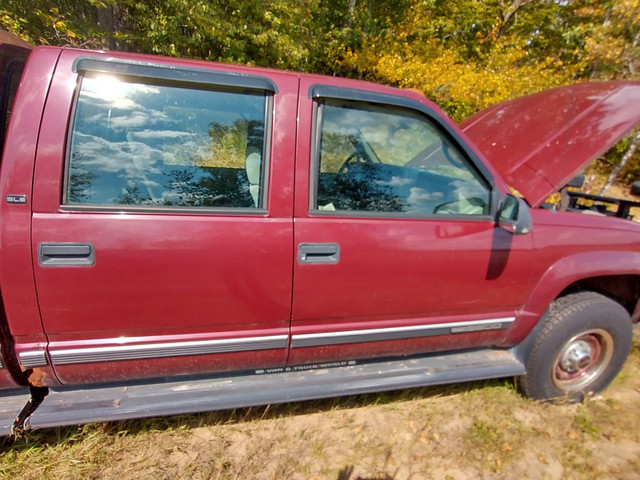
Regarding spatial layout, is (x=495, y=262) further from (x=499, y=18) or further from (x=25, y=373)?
(x=499, y=18)

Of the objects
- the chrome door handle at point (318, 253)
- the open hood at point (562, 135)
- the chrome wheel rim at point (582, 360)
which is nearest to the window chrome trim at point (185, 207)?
the chrome door handle at point (318, 253)

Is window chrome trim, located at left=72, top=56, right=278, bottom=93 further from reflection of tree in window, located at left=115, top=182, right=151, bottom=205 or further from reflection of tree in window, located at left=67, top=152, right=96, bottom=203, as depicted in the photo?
reflection of tree in window, located at left=115, top=182, right=151, bottom=205

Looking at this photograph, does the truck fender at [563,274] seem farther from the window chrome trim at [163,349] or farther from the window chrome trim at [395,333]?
the window chrome trim at [163,349]

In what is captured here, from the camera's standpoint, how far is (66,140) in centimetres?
159

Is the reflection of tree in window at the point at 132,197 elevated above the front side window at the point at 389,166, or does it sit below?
below

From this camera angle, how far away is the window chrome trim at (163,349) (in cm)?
169

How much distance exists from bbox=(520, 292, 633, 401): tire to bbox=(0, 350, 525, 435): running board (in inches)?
8.7

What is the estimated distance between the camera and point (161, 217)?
166 cm

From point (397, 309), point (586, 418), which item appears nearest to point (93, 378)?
point (397, 309)

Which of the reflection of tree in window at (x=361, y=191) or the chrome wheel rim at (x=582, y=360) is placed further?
the chrome wheel rim at (x=582, y=360)

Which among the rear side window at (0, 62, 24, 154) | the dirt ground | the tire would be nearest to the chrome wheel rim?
the tire

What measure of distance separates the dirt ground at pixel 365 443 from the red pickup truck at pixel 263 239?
14.5 inches

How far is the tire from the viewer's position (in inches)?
93.0

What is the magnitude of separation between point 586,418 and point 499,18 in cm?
1210
